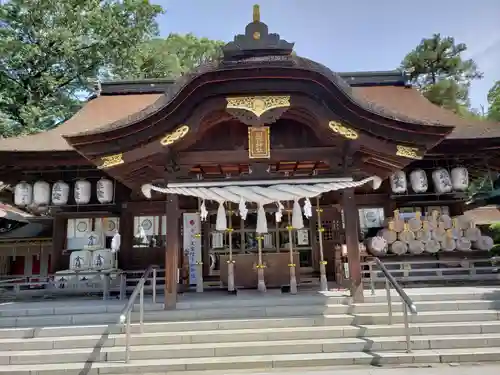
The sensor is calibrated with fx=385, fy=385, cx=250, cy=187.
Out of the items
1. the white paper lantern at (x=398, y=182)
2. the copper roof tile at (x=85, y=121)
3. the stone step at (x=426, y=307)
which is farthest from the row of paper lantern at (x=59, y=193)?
the white paper lantern at (x=398, y=182)

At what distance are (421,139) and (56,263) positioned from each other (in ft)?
28.2

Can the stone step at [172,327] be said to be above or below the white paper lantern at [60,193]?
below

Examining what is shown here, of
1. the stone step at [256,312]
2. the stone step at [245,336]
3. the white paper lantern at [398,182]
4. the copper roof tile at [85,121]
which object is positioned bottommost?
the stone step at [245,336]

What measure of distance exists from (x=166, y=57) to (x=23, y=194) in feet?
55.8

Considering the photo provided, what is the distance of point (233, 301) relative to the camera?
6555mm

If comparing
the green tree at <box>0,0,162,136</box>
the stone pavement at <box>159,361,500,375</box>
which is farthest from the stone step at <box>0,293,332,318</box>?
the green tree at <box>0,0,162,136</box>

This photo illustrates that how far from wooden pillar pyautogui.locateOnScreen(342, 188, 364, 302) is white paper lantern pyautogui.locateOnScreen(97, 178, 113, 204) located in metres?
5.50

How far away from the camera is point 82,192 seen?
9070 millimetres

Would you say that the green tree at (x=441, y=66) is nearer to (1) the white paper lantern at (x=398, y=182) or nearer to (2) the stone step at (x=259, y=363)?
(1) the white paper lantern at (x=398, y=182)

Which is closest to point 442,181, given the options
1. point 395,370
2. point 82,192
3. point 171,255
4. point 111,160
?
point 395,370

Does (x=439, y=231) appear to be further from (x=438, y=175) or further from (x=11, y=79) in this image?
(x=11, y=79)

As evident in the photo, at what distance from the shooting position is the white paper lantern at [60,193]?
358 inches

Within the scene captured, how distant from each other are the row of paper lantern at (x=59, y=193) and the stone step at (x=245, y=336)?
3.99 metres

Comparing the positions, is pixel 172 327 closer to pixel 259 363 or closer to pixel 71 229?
pixel 259 363
